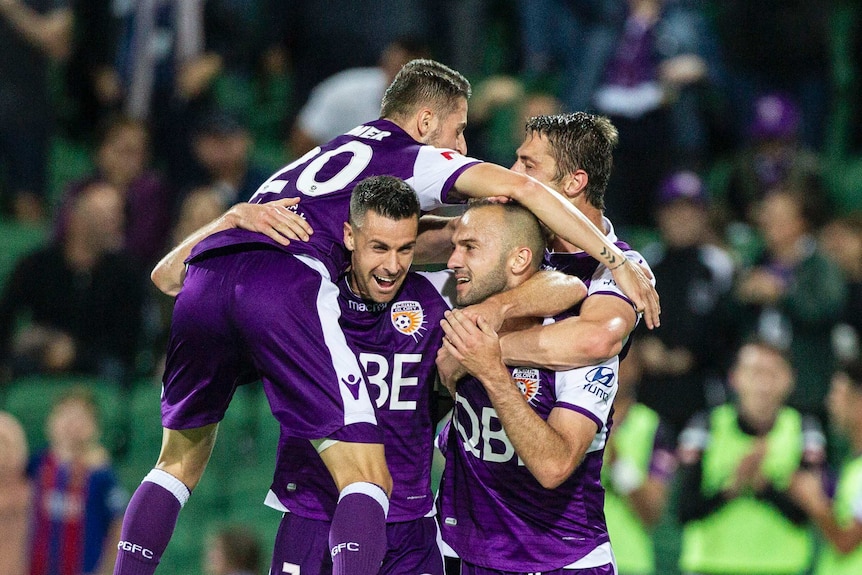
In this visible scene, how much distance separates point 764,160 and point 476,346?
6766 millimetres

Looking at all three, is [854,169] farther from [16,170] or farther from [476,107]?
[16,170]

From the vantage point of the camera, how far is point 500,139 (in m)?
11.5

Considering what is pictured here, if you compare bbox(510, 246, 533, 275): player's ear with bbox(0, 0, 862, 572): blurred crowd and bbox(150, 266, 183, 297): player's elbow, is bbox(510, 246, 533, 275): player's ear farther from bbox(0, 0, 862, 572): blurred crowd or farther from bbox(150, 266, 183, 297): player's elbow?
bbox(0, 0, 862, 572): blurred crowd

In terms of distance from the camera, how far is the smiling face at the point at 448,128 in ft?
19.8

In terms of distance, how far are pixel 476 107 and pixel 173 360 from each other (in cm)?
611

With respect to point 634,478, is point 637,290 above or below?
above

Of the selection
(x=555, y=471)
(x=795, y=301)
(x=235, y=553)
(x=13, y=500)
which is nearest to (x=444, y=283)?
(x=555, y=471)

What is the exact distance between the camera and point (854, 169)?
12.6 meters

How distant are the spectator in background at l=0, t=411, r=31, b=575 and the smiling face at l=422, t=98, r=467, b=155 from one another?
3987 mm

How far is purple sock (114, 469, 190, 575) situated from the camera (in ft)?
18.6

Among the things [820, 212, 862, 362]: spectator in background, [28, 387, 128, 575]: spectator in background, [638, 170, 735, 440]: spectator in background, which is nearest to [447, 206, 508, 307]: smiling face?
[638, 170, 735, 440]: spectator in background

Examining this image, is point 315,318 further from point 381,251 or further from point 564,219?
point 564,219

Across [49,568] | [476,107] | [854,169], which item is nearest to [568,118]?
[49,568]

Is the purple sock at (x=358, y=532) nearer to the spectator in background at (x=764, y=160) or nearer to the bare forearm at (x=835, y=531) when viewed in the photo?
the bare forearm at (x=835, y=531)
